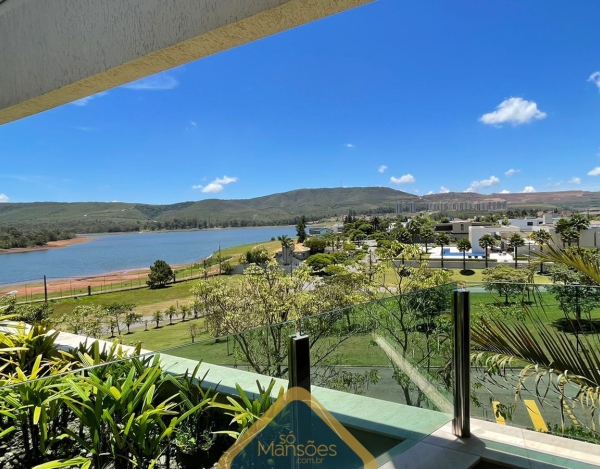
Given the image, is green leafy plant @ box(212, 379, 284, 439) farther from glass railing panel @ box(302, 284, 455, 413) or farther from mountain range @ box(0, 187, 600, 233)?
mountain range @ box(0, 187, 600, 233)

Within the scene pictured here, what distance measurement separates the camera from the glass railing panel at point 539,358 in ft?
5.88

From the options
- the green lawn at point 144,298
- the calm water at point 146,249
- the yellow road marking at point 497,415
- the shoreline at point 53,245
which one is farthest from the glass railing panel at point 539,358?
the calm water at point 146,249

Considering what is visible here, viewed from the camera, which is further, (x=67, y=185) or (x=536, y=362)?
(x=67, y=185)

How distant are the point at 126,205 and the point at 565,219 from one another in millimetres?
39074

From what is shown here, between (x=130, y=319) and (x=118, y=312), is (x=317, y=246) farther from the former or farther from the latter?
(x=118, y=312)

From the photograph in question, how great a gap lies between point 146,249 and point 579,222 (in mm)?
39151

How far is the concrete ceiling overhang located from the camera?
1.56 meters

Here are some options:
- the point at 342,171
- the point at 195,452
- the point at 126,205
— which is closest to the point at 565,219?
the point at 195,452

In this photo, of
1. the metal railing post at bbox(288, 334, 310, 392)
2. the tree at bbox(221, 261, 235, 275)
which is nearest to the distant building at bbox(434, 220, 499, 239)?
the tree at bbox(221, 261, 235, 275)

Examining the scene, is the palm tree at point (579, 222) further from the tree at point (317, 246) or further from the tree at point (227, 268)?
the tree at point (227, 268)

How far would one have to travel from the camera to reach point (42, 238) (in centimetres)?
2317

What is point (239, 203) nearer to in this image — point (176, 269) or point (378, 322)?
point (176, 269)

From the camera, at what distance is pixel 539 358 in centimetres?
186

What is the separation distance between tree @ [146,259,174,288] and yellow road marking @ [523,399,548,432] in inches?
1456
